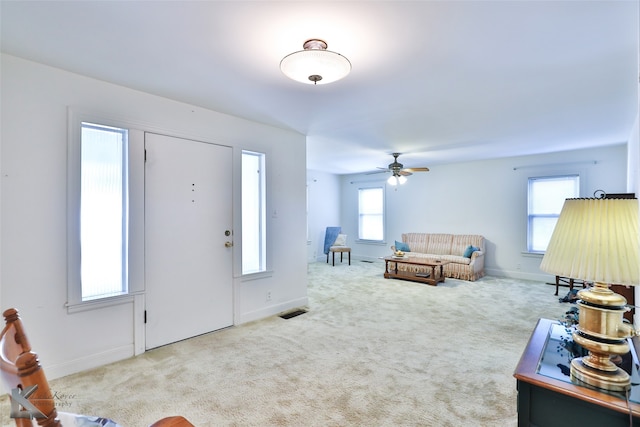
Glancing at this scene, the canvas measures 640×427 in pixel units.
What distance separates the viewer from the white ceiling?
174 centimetres

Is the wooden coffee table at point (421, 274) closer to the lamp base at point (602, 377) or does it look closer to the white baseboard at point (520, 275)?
the white baseboard at point (520, 275)

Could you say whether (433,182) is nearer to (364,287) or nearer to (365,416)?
(364,287)

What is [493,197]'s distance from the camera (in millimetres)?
6535

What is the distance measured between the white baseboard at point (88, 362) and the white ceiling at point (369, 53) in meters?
2.26

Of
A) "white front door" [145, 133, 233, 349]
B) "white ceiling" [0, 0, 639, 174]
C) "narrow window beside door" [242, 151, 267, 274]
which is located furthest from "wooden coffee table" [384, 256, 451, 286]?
"white front door" [145, 133, 233, 349]

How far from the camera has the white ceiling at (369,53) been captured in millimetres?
1736

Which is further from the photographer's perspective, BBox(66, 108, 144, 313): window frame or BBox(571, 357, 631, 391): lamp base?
BBox(66, 108, 144, 313): window frame

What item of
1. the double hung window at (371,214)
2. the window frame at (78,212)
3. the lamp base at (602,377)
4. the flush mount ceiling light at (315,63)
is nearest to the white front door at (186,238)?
the window frame at (78,212)

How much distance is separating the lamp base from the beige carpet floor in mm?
881

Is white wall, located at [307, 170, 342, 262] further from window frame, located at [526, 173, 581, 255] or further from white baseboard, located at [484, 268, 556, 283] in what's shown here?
window frame, located at [526, 173, 581, 255]

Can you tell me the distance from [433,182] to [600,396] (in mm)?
6573

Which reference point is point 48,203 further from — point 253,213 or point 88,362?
point 253,213

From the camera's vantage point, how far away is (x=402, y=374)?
99.3 inches

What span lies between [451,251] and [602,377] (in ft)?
19.3
